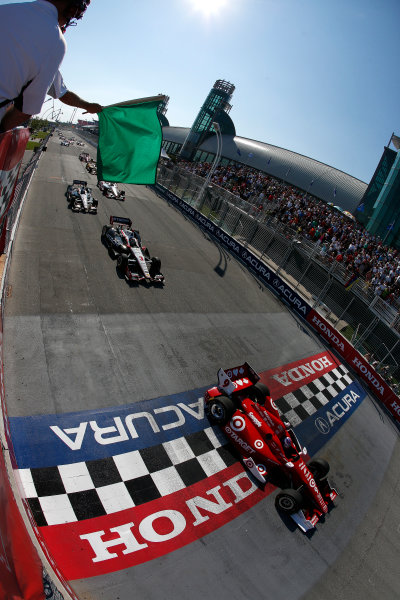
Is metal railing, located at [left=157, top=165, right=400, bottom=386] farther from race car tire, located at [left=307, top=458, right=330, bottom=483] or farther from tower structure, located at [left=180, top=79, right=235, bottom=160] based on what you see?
tower structure, located at [left=180, top=79, right=235, bottom=160]

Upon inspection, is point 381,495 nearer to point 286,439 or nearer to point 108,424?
point 286,439

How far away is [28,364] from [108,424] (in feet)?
6.91

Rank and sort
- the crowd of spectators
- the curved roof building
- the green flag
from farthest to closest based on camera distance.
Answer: the curved roof building → the crowd of spectators → the green flag

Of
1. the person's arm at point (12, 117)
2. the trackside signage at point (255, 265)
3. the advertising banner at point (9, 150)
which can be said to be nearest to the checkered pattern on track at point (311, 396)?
the trackside signage at point (255, 265)

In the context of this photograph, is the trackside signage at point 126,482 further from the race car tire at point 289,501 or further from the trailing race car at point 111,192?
the trailing race car at point 111,192

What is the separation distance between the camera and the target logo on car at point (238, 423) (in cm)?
746

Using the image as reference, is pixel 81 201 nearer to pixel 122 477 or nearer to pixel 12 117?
pixel 122 477

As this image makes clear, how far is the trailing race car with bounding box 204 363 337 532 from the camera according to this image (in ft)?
22.0

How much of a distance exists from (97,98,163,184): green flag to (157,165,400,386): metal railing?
11.5 meters

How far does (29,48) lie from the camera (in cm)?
191

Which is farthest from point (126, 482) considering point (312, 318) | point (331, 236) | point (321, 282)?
point (331, 236)

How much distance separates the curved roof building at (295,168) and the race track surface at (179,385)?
32.4m

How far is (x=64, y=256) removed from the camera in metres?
12.3

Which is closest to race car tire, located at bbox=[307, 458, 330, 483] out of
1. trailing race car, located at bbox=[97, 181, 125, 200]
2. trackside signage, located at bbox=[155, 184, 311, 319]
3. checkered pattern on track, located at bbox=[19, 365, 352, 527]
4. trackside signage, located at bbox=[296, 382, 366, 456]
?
trackside signage, located at bbox=[296, 382, 366, 456]
